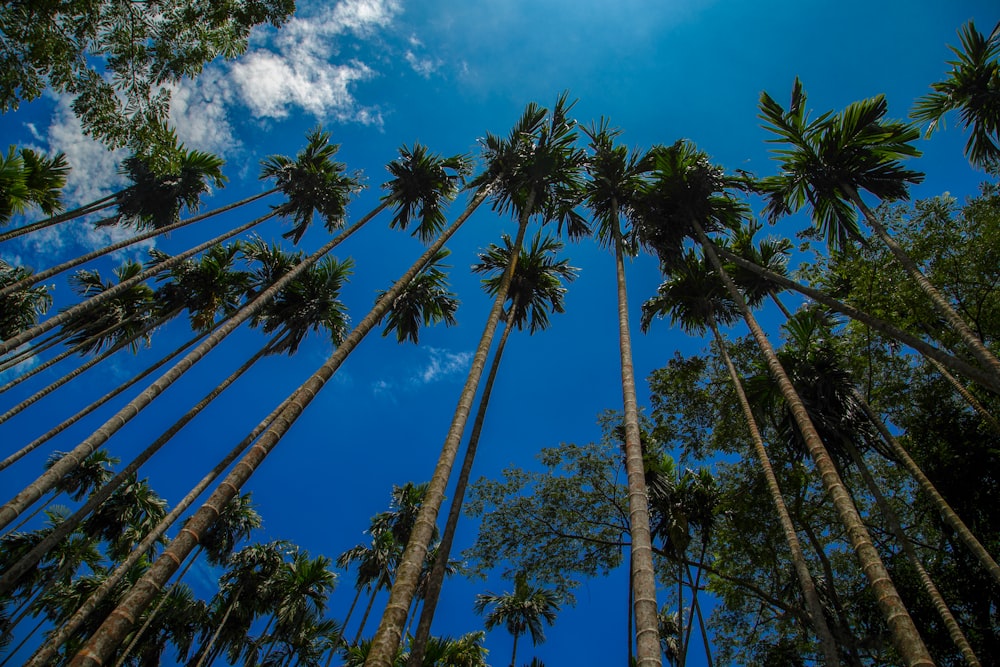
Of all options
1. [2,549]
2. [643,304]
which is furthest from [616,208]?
[2,549]

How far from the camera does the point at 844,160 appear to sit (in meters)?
11.3

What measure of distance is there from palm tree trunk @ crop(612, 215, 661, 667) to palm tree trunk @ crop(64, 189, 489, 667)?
4.64 metres

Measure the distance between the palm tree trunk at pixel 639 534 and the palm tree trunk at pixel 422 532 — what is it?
2311mm

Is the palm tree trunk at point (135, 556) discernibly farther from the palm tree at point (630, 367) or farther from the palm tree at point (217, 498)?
the palm tree at point (630, 367)

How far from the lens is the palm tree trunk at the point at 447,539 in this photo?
293 inches

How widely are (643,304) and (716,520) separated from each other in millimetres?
7604

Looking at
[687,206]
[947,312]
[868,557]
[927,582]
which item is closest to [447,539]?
[868,557]

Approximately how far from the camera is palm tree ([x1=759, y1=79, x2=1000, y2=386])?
1050 cm

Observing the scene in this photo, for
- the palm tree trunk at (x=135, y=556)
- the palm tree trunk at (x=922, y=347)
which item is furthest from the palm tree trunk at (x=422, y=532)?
the palm tree trunk at (x=922, y=347)

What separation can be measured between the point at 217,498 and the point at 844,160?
565 inches

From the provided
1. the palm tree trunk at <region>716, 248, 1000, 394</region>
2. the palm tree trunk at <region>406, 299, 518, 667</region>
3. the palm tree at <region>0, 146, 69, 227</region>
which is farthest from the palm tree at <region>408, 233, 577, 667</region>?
the palm tree at <region>0, 146, 69, 227</region>

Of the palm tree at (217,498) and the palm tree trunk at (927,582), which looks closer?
the palm tree at (217,498)

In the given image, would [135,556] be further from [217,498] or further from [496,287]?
[496,287]

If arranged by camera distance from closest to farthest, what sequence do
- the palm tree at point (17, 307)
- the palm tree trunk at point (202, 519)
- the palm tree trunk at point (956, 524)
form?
the palm tree trunk at point (202, 519) < the palm tree trunk at point (956, 524) < the palm tree at point (17, 307)
